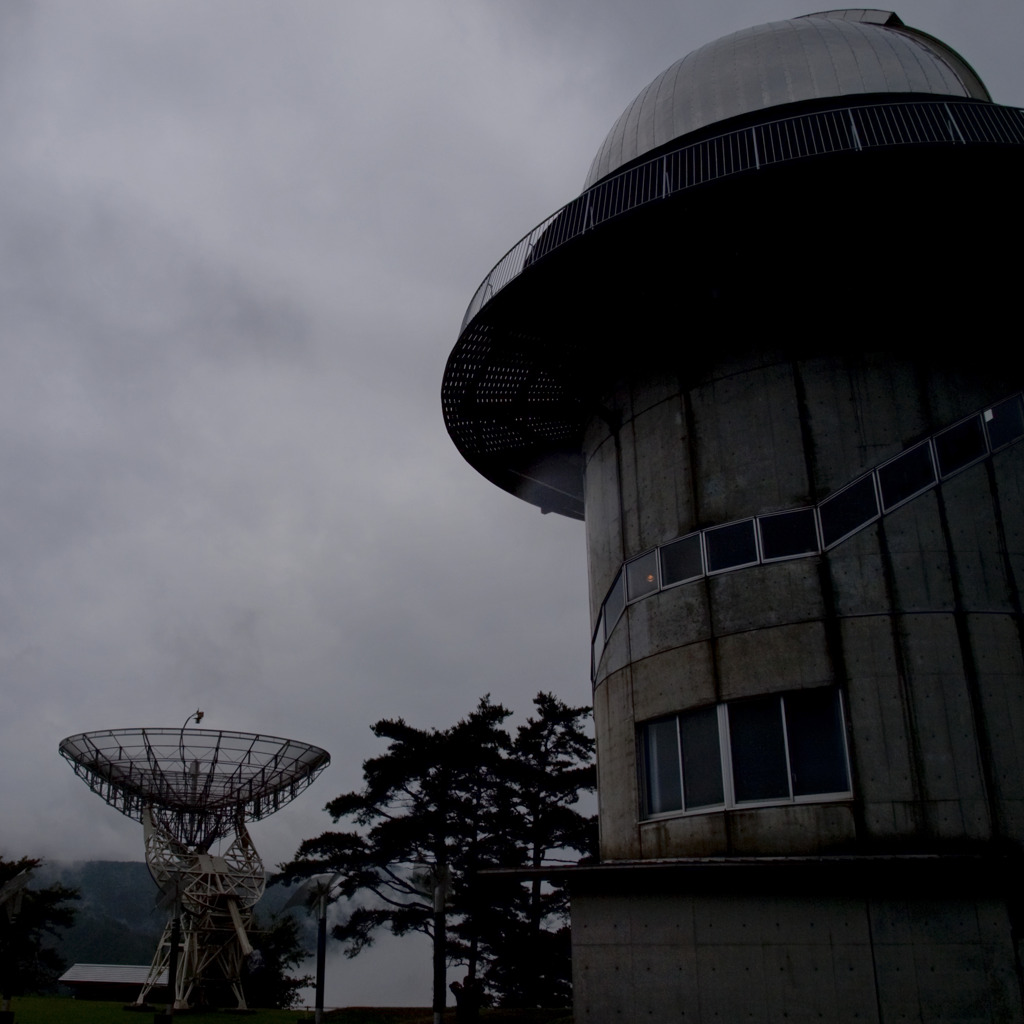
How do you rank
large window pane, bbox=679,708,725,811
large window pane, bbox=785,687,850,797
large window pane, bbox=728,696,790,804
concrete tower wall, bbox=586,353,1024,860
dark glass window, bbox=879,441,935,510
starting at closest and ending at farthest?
concrete tower wall, bbox=586,353,1024,860
large window pane, bbox=785,687,850,797
large window pane, bbox=728,696,790,804
dark glass window, bbox=879,441,935,510
large window pane, bbox=679,708,725,811

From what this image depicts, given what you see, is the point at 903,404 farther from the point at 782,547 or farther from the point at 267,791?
the point at 267,791

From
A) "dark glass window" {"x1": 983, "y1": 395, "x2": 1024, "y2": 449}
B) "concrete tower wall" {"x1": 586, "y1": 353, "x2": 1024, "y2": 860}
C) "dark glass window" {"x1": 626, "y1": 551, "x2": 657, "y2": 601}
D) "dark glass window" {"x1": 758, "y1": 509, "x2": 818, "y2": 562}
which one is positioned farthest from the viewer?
"dark glass window" {"x1": 626, "y1": 551, "x2": 657, "y2": 601}

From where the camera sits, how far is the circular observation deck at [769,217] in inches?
639

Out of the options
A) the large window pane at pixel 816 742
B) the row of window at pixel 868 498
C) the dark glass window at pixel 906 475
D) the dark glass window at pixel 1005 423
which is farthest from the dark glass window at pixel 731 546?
the dark glass window at pixel 1005 423

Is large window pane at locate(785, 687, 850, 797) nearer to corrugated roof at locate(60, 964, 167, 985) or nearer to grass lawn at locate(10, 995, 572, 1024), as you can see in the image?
grass lawn at locate(10, 995, 572, 1024)

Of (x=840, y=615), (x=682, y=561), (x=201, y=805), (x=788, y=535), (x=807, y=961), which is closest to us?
(x=807, y=961)

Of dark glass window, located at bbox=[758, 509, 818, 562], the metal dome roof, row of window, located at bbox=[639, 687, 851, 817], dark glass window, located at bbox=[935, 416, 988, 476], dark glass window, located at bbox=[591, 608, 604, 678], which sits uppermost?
the metal dome roof

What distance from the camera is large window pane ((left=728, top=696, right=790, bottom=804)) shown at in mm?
15156

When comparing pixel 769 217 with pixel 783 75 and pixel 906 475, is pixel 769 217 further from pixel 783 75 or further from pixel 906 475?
pixel 906 475

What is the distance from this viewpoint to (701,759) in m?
16.3

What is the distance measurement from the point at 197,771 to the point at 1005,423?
37.2 m

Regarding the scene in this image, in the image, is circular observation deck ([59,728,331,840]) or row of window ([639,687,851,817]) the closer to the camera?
row of window ([639,687,851,817])

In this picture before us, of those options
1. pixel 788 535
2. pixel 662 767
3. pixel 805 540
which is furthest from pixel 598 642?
pixel 805 540

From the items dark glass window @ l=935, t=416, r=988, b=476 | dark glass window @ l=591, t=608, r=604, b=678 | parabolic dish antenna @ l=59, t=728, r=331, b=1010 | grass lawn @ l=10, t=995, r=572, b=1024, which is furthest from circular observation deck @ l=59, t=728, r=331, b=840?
dark glass window @ l=935, t=416, r=988, b=476
